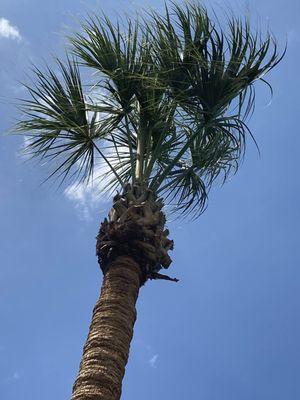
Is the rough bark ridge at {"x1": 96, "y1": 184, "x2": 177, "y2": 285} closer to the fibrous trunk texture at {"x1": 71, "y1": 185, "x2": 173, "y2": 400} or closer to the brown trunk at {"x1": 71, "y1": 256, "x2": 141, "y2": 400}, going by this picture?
the fibrous trunk texture at {"x1": 71, "y1": 185, "x2": 173, "y2": 400}

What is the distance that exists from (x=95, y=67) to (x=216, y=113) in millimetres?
1802

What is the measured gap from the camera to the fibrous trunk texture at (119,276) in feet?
15.5

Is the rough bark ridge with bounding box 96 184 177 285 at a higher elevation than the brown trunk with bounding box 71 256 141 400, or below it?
higher

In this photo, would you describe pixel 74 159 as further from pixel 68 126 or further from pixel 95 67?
pixel 95 67

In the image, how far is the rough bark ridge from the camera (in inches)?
235

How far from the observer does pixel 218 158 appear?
847 cm

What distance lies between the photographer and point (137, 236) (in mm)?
5969

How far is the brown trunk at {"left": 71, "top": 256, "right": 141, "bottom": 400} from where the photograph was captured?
4.63 meters

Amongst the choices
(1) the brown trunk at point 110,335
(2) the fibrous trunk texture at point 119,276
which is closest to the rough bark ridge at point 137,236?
(2) the fibrous trunk texture at point 119,276

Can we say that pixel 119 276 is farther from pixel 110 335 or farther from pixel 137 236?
pixel 110 335

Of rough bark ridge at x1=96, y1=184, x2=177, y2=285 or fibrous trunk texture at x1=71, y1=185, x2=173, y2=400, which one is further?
rough bark ridge at x1=96, y1=184, x2=177, y2=285

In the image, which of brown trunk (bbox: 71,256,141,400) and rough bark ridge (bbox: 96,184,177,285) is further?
rough bark ridge (bbox: 96,184,177,285)

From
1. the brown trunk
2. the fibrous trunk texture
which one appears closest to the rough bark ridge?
the fibrous trunk texture

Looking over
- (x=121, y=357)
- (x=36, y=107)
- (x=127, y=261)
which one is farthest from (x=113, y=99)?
(x=121, y=357)
